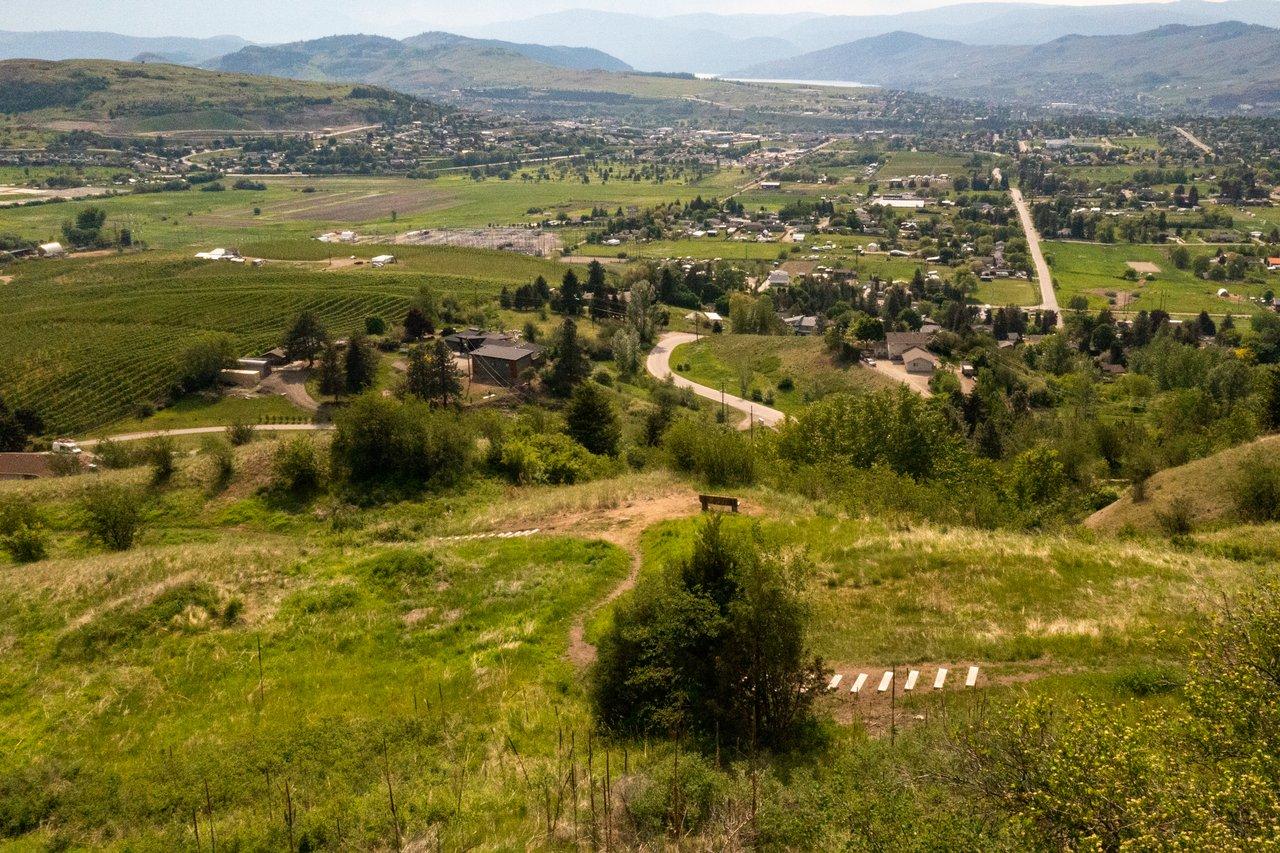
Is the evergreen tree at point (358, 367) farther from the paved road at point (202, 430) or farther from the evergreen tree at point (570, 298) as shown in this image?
the evergreen tree at point (570, 298)

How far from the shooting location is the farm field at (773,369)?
67.5 meters

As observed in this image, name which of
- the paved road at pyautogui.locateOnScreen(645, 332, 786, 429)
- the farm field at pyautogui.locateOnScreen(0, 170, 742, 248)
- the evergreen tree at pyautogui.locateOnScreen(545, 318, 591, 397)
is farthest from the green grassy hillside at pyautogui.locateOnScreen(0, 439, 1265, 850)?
the farm field at pyautogui.locateOnScreen(0, 170, 742, 248)

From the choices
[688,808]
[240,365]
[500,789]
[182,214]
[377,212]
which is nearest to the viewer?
[688,808]

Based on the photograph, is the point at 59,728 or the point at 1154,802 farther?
the point at 59,728

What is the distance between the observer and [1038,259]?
124 metres

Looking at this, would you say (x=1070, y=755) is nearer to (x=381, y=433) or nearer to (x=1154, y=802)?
(x=1154, y=802)

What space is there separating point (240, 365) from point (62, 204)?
11086cm

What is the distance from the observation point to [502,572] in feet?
68.5

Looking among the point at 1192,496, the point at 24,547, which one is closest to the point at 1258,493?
the point at 1192,496

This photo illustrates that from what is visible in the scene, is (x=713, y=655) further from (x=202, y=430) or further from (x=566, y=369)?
(x=202, y=430)

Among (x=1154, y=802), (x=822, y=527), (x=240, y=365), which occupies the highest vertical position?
(x=1154, y=802)

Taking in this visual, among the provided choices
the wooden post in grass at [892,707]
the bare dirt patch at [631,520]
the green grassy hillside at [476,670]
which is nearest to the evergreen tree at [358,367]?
the green grassy hillside at [476,670]

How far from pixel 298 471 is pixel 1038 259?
123 metres

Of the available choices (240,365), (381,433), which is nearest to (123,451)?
(381,433)
